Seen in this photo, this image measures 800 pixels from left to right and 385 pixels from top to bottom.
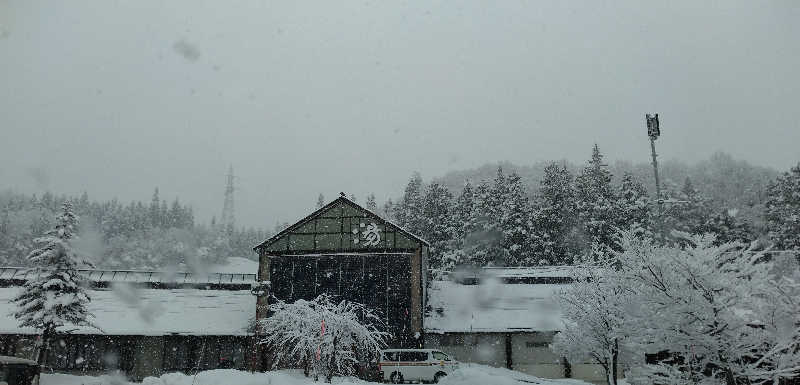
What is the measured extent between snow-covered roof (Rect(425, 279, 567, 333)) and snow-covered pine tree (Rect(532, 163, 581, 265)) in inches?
535

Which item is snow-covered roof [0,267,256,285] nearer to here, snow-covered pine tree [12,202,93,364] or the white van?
snow-covered pine tree [12,202,93,364]

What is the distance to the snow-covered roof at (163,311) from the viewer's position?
1139 inches

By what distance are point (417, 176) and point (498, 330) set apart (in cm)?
3680

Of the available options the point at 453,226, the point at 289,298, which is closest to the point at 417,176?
the point at 453,226

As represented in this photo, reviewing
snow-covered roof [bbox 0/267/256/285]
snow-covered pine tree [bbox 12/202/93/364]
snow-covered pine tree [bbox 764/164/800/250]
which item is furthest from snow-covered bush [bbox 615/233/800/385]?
snow-covered pine tree [bbox 764/164/800/250]

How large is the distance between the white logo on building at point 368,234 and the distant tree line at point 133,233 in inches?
2036

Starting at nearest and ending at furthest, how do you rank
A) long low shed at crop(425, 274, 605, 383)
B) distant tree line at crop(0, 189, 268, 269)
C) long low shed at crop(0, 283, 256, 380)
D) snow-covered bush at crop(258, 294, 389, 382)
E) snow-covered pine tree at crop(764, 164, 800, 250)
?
snow-covered bush at crop(258, 294, 389, 382) < long low shed at crop(425, 274, 605, 383) < long low shed at crop(0, 283, 256, 380) < snow-covered pine tree at crop(764, 164, 800, 250) < distant tree line at crop(0, 189, 268, 269)

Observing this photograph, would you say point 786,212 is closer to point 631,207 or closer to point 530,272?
point 631,207

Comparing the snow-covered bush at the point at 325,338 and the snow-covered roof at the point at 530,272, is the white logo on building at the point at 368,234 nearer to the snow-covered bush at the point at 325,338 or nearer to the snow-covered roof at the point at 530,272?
the snow-covered bush at the point at 325,338

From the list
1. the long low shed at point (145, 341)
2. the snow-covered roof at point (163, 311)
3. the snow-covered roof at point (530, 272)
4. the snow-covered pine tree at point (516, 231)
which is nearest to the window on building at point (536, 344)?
the snow-covered roof at point (530, 272)

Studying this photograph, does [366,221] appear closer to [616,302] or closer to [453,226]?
[616,302]

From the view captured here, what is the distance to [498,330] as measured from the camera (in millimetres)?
28922

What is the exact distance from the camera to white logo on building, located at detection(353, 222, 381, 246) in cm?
2973

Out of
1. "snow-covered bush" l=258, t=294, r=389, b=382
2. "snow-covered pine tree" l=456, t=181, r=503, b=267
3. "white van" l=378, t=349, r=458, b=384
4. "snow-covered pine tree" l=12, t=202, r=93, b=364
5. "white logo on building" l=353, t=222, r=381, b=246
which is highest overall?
"snow-covered pine tree" l=456, t=181, r=503, b=267
